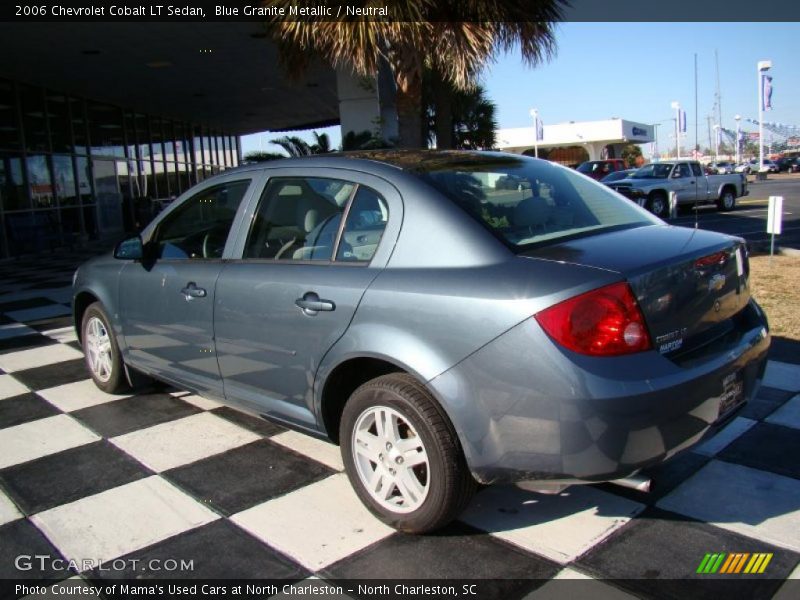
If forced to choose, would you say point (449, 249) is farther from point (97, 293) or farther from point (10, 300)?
point (10, 300)

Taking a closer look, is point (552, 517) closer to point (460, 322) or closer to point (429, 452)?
point (429, 452)

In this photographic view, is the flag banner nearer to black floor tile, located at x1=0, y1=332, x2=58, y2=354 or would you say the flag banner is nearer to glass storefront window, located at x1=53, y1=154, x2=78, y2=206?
glass storefront window, located at x1=53, y1=154, x2=78, y2=206

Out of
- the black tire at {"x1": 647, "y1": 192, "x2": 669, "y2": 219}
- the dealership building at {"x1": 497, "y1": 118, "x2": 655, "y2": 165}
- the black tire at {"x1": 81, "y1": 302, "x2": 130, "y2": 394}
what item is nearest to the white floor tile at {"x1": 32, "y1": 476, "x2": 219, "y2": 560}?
the black tire at {"x1": 81, "y1": 302, "x2": 130, "y2": 394}

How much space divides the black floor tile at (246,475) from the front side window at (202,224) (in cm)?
113

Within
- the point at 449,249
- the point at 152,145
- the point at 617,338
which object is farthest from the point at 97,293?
the point at 152,145

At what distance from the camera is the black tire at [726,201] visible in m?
20.6

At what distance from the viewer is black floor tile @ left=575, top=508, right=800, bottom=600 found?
7.79ft

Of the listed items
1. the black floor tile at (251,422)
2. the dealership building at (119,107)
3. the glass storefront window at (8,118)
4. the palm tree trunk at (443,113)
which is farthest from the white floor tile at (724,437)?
the glass storefront window at (8,118)

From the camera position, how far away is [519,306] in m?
2.41

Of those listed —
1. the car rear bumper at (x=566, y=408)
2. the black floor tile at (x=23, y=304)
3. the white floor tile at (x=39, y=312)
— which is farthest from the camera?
the black floor tile at (x=23, y=304)

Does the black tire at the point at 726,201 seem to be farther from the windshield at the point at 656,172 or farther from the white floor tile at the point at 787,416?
the white floor tile at the point at 787,416

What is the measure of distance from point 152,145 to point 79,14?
1314 cm

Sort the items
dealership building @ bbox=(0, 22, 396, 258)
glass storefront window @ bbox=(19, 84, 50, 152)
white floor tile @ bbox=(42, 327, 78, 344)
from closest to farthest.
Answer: white floor tile @ bbox=(42, 327, 78, 344) < dealership building @ bbox=(0, 22, 396, 258) < glass storefront window @ bbox=(19, 84, 50, 152)

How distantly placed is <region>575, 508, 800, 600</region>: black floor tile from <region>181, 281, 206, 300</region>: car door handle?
91.6 inches
